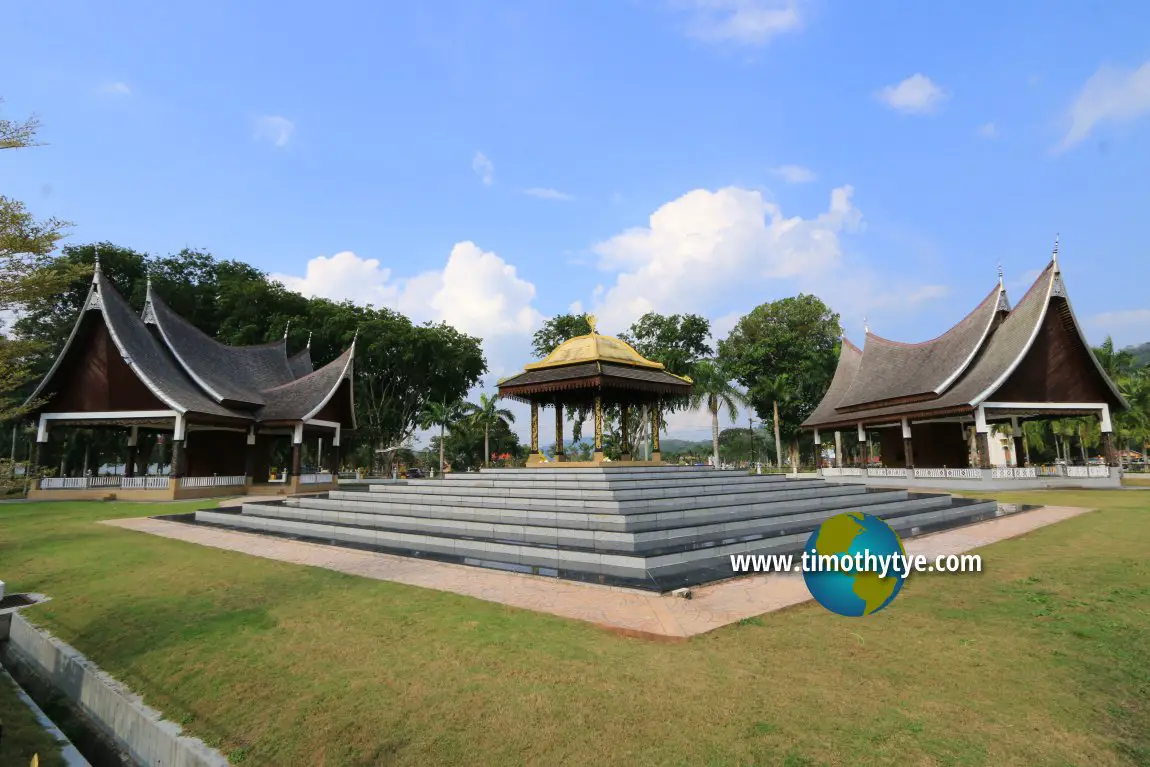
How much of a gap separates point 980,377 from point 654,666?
26.9 meters

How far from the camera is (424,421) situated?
135 feet

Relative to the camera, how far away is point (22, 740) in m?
4.27

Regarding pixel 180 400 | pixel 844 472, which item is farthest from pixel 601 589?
pixel 844 472

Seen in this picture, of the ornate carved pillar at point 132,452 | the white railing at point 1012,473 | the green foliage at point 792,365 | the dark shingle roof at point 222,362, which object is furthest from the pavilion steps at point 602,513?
the green foliage at point 792,365

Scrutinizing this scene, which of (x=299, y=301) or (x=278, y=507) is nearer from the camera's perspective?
(x=278, y=507)

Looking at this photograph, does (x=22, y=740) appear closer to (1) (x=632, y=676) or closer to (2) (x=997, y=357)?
(1) (x=632, y=676)

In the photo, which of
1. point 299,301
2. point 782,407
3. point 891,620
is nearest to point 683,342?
point 782,407

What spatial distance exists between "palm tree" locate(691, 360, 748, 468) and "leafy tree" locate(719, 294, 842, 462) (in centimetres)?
570

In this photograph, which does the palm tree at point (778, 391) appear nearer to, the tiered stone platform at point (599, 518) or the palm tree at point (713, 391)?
the palm tree at point (713, 391)

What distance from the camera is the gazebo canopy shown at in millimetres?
16062

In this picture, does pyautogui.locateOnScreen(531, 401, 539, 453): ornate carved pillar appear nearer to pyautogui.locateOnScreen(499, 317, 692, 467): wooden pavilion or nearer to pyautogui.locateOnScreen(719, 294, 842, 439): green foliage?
pyautogui.locateOnScreen(499, 317, 692, 467): wooden pavilion

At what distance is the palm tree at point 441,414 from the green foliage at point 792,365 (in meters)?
22.3

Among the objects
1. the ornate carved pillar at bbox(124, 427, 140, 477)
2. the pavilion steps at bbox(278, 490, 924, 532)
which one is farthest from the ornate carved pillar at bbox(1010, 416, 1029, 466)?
the ornate carved pillar at bbox(124, 427, 140, 477)

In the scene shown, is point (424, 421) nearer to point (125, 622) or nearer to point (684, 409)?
point (684, 409)
